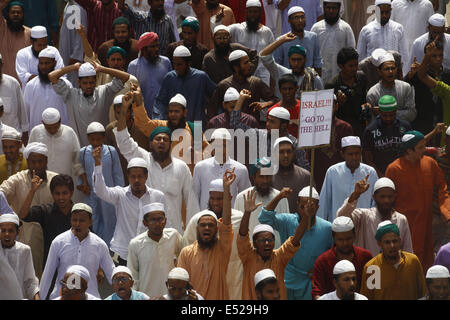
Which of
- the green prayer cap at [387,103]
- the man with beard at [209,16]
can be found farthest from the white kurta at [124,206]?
the man with beard at [209,16]

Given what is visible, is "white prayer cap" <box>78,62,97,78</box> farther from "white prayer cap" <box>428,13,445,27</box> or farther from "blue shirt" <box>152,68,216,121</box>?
"white prayer cap" <box>428,13,445,27</box>

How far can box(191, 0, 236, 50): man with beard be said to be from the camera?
18.6 m

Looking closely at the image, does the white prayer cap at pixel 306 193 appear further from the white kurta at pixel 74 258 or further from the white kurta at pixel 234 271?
the white kurta at pixel 74 258

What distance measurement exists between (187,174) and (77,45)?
12.4 feet

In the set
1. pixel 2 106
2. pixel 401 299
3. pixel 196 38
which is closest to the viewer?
pixel 401 299

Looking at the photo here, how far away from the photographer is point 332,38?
721 inches

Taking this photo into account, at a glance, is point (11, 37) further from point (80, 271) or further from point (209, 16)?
point (80, 271)

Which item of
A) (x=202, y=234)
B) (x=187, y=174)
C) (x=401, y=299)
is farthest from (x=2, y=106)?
(x=401, y=299)

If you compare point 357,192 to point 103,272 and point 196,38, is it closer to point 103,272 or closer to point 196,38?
point 103,272

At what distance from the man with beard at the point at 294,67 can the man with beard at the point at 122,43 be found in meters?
1.74

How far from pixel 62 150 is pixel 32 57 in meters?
2.14

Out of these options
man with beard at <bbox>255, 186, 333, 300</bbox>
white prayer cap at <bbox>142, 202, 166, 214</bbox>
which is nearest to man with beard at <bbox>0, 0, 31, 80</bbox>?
white prayer cap at <bbox>142, 202, 166, 214</bbox>

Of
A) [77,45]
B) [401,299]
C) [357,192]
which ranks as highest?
[77,45]

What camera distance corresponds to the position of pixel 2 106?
1631cm
